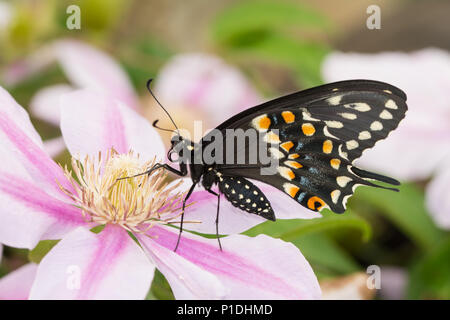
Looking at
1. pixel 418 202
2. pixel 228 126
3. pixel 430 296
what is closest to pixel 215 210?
pixel 228 126

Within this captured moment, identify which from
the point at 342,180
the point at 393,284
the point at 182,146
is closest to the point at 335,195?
the point at 342,180

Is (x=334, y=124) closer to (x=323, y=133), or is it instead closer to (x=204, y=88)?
(x=323, y=133)

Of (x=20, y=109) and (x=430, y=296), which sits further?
(x=430, y=296)

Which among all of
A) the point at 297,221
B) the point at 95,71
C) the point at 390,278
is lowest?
the point at 390,278

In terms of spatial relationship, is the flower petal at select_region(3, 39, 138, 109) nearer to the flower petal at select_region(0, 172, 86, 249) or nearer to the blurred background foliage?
the blurred background foliage

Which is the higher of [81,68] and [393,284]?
[81,68]

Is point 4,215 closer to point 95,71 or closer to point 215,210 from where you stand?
point 215,210
